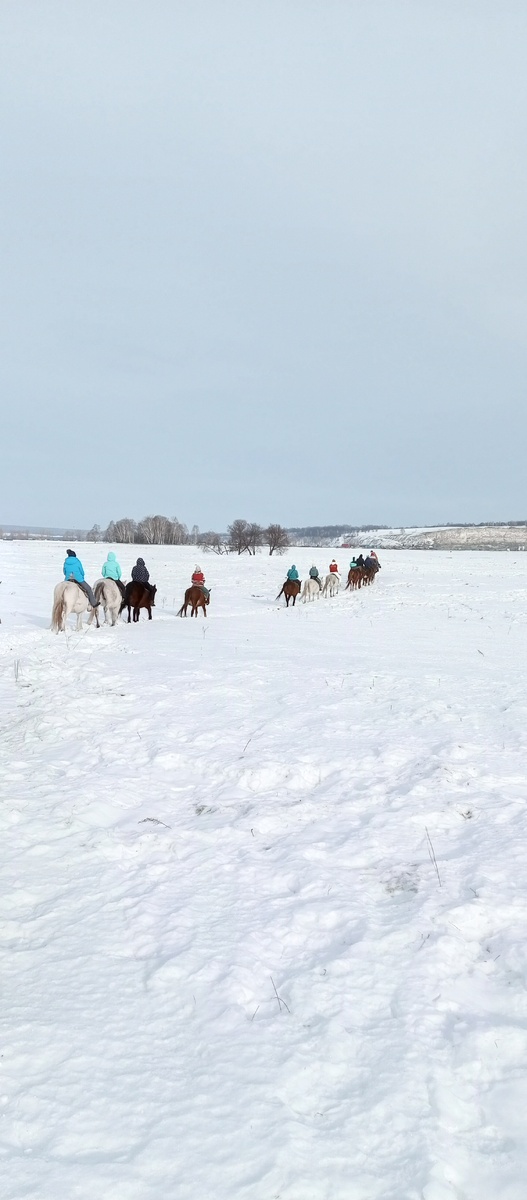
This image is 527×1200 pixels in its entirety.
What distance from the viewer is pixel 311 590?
27781 millimetres

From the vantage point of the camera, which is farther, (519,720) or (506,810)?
(519,720)

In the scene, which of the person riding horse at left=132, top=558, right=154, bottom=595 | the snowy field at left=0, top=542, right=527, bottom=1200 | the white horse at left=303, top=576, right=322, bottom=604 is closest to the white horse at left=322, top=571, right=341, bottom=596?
the white horse at left=303, top=576, right=322, bottom=604

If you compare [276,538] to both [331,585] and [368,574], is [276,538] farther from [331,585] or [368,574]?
[331,585]

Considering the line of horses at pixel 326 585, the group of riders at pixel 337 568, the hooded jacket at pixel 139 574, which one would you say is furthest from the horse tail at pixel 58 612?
the group of riders at pixel 337 568

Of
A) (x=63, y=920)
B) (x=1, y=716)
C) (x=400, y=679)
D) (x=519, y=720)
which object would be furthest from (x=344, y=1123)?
(x=400, y=679)

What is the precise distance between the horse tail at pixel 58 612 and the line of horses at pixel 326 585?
36.0 ft

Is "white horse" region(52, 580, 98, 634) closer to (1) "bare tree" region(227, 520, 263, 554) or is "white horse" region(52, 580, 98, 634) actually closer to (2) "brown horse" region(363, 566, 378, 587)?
(2) "brown horse" region(363, 566, 378, 587)

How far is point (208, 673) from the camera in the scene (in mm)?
10469

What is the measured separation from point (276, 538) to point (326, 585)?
45.5 m

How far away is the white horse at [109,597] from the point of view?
1792 centimetres

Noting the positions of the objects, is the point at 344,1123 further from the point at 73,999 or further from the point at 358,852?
the point at 358,852

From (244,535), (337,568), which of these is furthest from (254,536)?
(337,568)

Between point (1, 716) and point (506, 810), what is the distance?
6161 mm

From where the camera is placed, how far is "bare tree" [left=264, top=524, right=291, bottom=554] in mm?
74500
